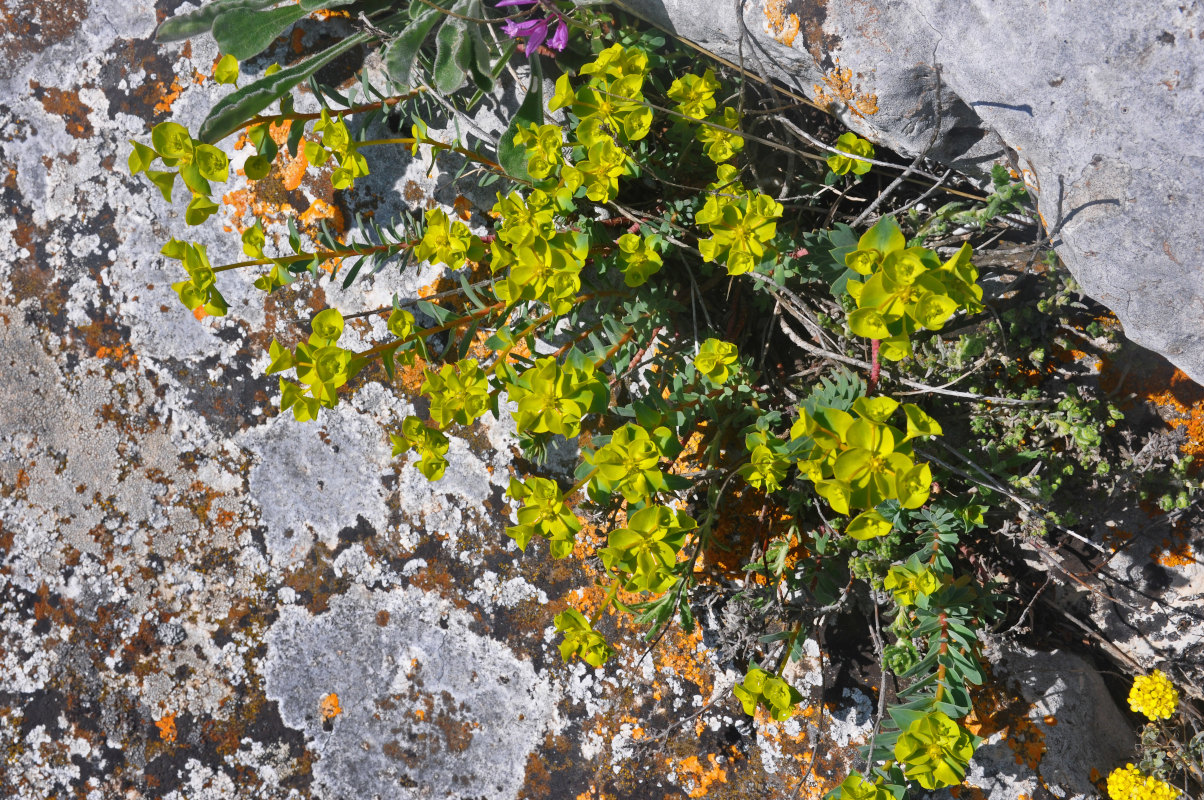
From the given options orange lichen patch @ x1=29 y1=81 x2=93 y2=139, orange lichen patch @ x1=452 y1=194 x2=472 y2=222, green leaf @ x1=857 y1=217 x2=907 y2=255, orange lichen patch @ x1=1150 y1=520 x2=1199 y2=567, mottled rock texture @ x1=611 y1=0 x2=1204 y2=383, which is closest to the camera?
green leaf @ x1=857 y1=217 x2=907 y2=255

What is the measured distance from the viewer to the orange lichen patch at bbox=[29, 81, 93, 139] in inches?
110

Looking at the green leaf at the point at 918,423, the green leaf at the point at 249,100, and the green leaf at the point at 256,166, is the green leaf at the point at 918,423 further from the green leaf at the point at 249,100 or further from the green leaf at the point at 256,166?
the green leaf at the point at 249,100

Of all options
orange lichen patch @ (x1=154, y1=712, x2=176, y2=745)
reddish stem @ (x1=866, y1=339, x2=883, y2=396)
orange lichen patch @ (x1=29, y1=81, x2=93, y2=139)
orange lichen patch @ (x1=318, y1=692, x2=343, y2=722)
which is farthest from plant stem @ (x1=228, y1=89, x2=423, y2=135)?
orange lichen patch @ (x1=154, y1=712, x2=176, y2=745)

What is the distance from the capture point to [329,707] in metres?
2.56

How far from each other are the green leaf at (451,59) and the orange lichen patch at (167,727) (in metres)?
2.28

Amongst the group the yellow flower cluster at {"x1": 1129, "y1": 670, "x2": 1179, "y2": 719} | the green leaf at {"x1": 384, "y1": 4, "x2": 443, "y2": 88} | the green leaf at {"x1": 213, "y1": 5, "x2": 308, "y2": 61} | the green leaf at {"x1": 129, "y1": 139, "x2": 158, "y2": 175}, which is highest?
the green leaf at {"x1": 213, "y1": 5, "x2": 308, "y2": 61}

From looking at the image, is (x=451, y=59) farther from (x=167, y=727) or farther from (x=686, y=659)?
(x=167, y=727)

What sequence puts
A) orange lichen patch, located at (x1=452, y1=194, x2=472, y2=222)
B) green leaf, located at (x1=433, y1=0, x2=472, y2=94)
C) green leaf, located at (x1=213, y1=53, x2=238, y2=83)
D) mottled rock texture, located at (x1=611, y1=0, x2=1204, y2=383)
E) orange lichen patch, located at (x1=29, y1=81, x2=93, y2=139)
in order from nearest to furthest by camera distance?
mottled rock texture, located at (x1=611, y1=0, x2=1204, y2=383) < green leaf, located at (x1=213, y1=53, x2=238, y2=83) < green leaf, located at (x1=433, y1=0, x2=472, y2=94) < orange lichen patch, located at (x1=452, y1=194, x2=472, y2=222) < orange lichen patch, located at (x1=29, y1=81, x2=93, y2=139)

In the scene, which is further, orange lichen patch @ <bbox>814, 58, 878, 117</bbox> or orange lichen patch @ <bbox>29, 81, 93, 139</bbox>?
orange lichen patch @ <bbox>29, 81, 93, 139</bbox>

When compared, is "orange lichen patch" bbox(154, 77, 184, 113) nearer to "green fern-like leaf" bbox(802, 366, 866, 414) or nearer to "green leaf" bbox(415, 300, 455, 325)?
"green leaf" bbox(415, 300, 455, 325)

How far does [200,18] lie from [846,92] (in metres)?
2.12

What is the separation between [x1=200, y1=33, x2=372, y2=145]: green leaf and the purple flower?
2.09ft

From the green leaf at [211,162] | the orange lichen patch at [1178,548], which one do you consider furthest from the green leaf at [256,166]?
the orange lichen patch at [1178,548]

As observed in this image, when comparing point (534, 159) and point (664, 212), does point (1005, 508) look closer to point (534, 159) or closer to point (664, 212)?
point (664, 212)
